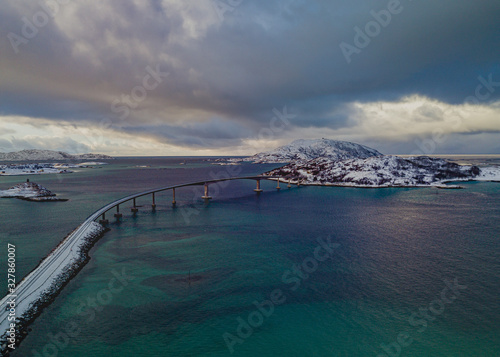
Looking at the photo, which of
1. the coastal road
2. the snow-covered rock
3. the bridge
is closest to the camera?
the bridge

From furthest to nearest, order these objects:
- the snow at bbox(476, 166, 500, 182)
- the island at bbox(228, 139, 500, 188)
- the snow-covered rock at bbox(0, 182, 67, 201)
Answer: the snow at bbox(476, 166, 500, 182), the island at bbox(228, 139, 500, 188), the snow-covered rock at bbox(0, 182, 67, 201)

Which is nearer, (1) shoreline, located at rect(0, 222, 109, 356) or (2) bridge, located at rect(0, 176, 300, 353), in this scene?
(1) shoreline, located at rect(0, 222, 109, 356)

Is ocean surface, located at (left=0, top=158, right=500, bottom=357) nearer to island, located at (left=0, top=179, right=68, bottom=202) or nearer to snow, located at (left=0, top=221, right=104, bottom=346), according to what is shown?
snow, located at (left=0, top=221, right=104, bottom=346)

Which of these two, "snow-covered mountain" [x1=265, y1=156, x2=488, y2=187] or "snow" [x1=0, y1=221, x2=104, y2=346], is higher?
"snow-covered mountain" [x1=265, y1=156, x2=488, y2=187]

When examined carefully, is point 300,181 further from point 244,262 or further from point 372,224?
point 244,262

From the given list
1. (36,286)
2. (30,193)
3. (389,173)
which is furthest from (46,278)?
(389,173)

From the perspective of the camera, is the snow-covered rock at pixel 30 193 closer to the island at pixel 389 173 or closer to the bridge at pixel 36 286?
the bridge at pixel 36 286

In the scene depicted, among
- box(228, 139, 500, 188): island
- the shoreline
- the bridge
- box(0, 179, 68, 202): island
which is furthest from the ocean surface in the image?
box(228, 139, 500, 188): island

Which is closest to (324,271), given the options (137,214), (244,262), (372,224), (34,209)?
(244,262)
